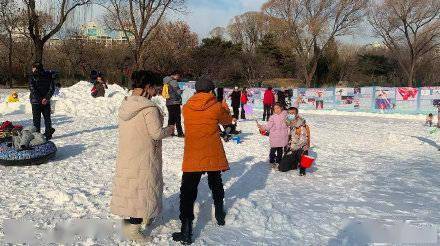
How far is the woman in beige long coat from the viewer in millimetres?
4145

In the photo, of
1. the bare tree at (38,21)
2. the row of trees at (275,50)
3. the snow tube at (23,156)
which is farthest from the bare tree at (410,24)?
the snow tube at (23,156)

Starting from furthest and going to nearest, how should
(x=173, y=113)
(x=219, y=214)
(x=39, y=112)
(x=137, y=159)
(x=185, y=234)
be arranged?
1. (x=173, y=113)
2. (x=39, y=112)
3. (x=219, y=214)
4. (x=185, y=234)
5. (x=137, y=159)

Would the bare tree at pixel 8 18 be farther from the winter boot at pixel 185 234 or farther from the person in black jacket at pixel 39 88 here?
the winter boot at pixel 185 234

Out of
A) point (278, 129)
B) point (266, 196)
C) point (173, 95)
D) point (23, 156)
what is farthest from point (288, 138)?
point (23, 156)

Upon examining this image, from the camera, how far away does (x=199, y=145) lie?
4.55m

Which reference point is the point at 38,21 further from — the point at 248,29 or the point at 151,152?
the point at 248,29

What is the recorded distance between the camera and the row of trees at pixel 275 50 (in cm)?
3600

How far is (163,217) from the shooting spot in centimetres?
504

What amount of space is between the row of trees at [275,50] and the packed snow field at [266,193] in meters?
23.5

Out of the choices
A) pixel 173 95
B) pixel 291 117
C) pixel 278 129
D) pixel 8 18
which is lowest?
pixel 278 129

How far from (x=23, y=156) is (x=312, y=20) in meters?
33.6

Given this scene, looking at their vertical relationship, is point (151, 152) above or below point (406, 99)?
below

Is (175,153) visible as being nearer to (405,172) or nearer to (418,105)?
(405,172)

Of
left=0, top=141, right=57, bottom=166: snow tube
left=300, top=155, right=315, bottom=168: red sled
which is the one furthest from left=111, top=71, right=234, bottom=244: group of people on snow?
left=0, top=141, right=57, bottom=166: snow tube
